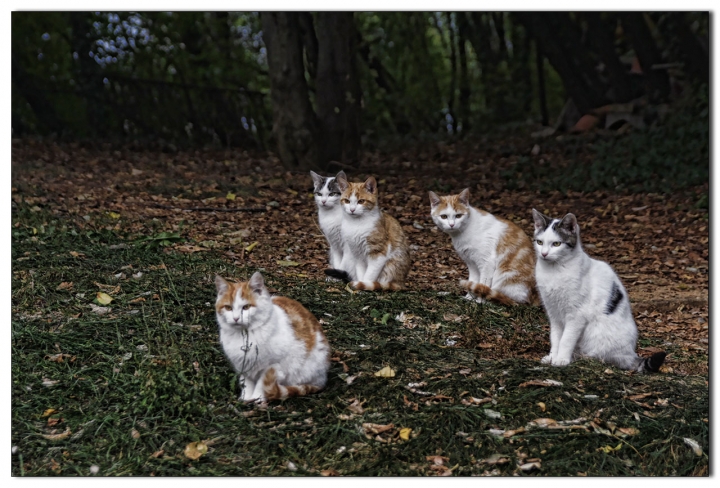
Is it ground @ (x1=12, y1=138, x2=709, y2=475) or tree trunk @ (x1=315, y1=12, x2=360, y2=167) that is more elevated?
tree trunk @ (x1=315, y1=12, x2=360, y2=167)

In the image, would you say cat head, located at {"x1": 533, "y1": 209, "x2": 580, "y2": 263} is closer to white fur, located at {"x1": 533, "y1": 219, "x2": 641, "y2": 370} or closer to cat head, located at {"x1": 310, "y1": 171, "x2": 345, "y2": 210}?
white fur, located at {"x1": 533, "y1": 219, "x2": 641, "y2": 370}

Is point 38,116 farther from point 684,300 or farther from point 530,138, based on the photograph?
point 684,300

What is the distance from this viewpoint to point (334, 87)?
40.3 feet

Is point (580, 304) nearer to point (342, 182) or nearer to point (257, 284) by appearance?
point (257, 284)

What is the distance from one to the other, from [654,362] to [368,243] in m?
2.64

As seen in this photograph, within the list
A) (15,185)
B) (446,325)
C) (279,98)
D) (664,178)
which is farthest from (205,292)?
(664,178)

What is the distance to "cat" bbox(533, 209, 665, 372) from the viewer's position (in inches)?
207

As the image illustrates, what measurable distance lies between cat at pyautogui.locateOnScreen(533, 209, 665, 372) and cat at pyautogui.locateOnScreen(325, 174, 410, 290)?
1822 mm

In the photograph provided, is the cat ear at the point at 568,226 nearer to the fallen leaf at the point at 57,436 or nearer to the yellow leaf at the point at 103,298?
the fallen leaf at the point at 57,436

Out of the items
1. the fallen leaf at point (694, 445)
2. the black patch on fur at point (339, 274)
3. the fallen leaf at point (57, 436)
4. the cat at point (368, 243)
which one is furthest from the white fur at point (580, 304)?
the fallen leaf at point (57, 436)

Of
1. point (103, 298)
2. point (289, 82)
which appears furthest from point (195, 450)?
point (289, 82)

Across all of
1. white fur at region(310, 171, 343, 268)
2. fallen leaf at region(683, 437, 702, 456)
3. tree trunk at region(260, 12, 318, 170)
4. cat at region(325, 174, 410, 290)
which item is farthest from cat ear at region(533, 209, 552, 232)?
tree trunk at region(260, 12, 318, 170)

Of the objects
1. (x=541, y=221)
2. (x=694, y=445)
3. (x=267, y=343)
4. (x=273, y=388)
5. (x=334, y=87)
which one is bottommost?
(x=694, y=445)

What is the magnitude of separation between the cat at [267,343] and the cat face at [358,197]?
225cm
